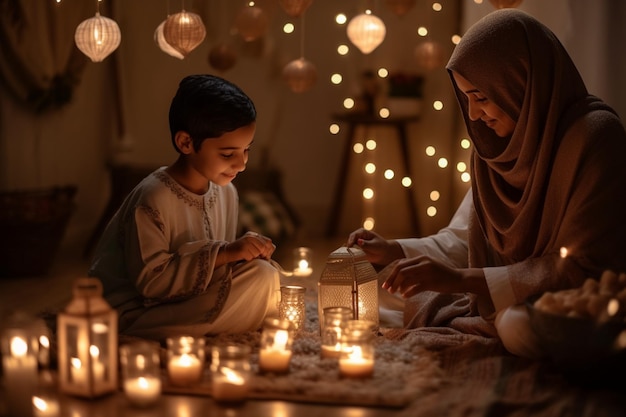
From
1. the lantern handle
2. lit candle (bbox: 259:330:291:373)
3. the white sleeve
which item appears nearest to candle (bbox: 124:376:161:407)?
the lantern handle

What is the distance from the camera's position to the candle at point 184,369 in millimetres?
2291

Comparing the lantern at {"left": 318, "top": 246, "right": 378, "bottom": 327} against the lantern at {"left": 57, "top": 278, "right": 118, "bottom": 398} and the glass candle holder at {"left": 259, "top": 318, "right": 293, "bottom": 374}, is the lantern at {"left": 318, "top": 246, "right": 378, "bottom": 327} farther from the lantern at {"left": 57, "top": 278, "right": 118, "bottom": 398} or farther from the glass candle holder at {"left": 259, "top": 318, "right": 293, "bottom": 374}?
the lantern at {"left": 57, "top": 278, "right": 118, "bottom": 398}

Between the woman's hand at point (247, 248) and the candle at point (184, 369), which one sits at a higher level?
the woman's hand at point (247, 248)

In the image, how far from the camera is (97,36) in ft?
10.8

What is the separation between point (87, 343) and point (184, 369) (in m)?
0.27

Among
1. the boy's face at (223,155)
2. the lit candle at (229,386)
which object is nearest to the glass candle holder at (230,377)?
the lit candle at (229,386)

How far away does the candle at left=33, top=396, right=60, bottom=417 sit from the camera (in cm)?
212

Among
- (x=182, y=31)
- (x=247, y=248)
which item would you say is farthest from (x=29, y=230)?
(x=247, y=248)

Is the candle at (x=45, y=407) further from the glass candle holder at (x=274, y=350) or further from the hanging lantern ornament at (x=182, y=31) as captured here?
the hanging lantern ornament at (x=182, y=31)

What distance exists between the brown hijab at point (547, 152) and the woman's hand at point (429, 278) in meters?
0.15

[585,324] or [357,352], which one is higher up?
[585,324]

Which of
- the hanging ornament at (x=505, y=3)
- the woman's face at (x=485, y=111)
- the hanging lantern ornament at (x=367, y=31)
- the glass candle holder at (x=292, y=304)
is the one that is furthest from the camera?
the hanging lantern ornament at (x=367, y=31)

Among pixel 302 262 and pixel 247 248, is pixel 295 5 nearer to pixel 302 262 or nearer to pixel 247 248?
pixel 302 262

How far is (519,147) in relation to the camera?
2.66 m
